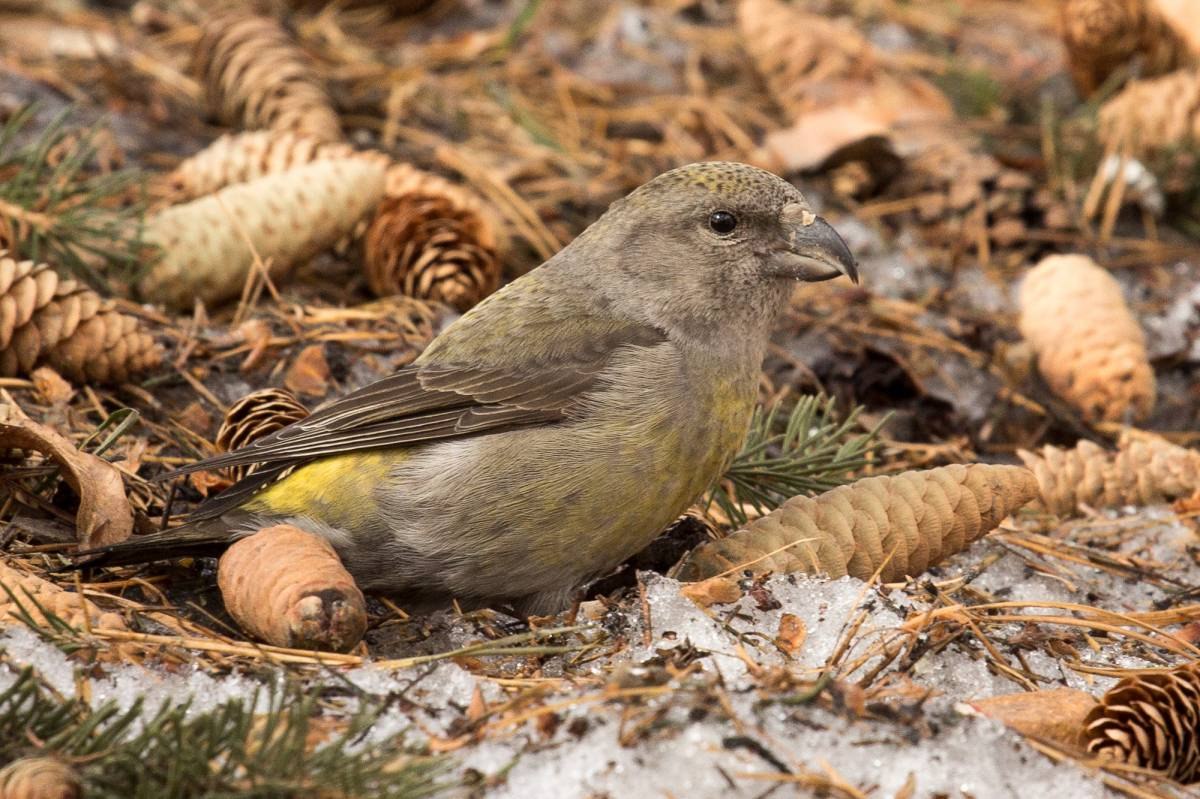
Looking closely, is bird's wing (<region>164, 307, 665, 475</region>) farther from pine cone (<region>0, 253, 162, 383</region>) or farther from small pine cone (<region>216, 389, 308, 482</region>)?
pine cone (<region>0, 253, 162, 383</region>)

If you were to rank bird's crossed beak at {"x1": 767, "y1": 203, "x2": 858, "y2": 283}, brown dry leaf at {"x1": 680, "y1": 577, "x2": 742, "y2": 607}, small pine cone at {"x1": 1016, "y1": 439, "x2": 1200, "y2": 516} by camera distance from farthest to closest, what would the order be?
small pine cone at {"x1": 1016, "y1": 439, "x2": 1200, "y2": 516}, bird's crossed beak at {"x1": 767, "y1": 203, "x2": 858, "y2": 283}, brown dry leaf at {"x1": 680, "y1": 577, "x2": 742, "y2": 607}

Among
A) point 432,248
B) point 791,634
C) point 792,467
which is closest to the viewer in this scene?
point 791,634

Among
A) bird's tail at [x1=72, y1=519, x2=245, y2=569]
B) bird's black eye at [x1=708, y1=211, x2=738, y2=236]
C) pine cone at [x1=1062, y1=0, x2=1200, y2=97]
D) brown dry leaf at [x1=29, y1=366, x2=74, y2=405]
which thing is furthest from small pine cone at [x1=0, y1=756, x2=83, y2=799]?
pine cone at [x1=1062, y1=0, x2=1200, y2=97]

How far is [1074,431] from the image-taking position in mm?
5508

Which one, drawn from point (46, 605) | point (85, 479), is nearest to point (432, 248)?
point (85, 479)

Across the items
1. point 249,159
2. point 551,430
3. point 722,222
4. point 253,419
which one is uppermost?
point 722,222

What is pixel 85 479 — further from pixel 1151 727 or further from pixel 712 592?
pixel 1151 727

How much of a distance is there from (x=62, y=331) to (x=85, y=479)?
31.7 inches

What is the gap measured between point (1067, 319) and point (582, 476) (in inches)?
105

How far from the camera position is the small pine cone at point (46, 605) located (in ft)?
10.4

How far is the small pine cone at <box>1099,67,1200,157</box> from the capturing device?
672 cm

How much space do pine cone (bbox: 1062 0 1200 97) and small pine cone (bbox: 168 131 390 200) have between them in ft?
12.2

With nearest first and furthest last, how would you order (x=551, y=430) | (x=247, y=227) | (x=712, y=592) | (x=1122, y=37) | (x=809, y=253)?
(x=712, y=592)
(x=551, y=430)
(x=809, y=253)
(x=247, y=227)
(x=1122, y=37)

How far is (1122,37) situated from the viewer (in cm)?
710
